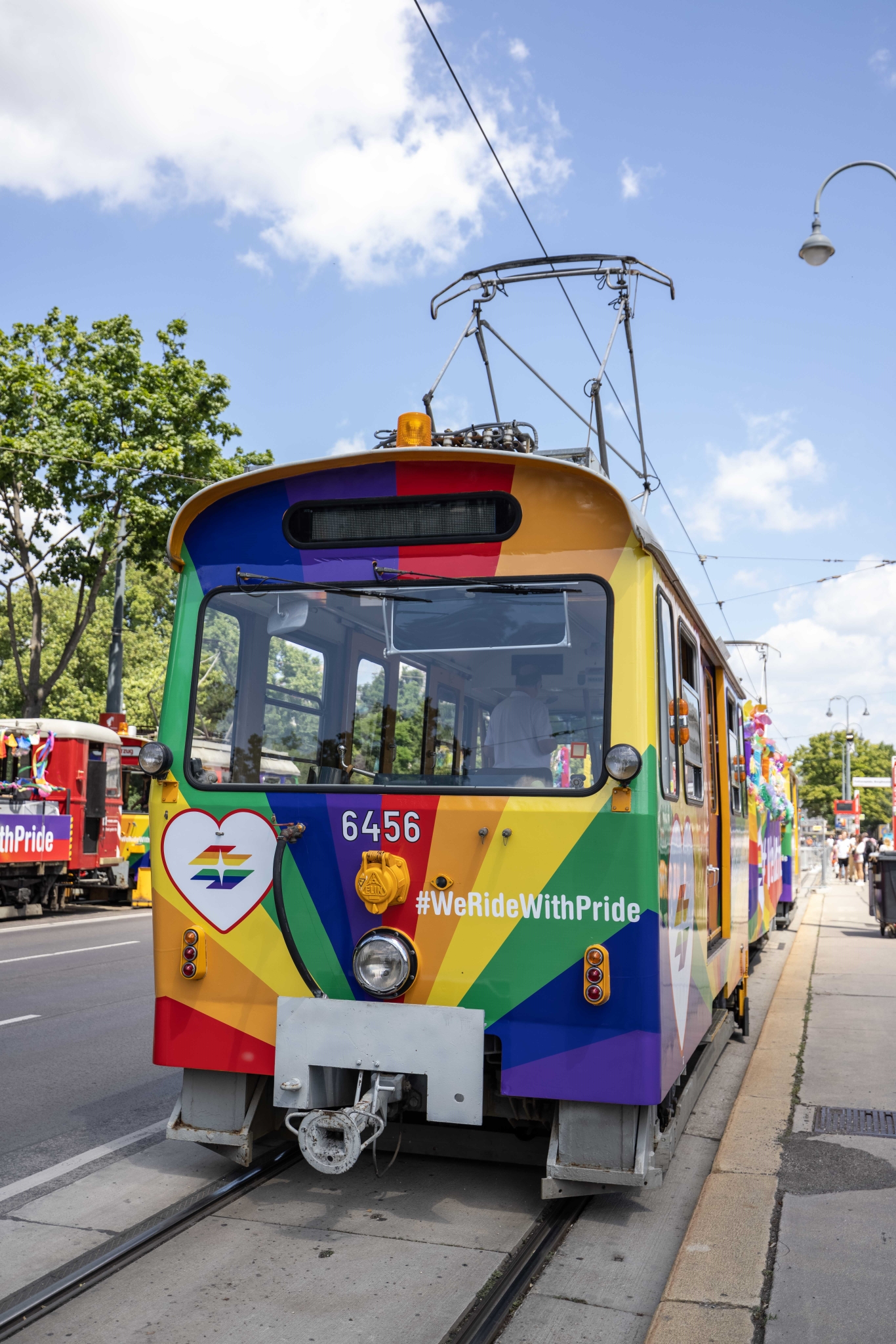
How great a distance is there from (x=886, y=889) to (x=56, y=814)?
13.2 meters

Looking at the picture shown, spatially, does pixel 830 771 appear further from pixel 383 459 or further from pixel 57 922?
pixel 383 459

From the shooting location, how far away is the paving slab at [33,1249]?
4.09 meters

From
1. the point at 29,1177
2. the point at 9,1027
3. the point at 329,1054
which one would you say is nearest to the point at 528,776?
the point at 329,1054

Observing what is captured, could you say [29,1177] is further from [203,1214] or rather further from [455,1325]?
[455,1325]

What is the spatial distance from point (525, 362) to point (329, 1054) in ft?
19.0

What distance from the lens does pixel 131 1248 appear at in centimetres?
428

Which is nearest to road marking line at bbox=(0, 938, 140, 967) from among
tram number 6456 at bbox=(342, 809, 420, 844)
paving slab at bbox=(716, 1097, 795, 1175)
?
paving slab at bbox=(716, 1097, 795, 1175)

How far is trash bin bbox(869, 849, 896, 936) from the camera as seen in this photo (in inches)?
722

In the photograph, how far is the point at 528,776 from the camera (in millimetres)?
4574

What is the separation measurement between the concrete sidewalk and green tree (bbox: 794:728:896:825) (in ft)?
240

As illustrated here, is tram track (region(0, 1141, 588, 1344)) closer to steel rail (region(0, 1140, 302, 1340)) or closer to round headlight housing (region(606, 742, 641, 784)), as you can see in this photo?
steel rail (region(0, 1140, 302, 1340))

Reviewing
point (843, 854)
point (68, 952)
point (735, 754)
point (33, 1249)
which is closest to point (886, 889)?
point (735, 754)

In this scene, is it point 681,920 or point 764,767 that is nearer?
point 681,920

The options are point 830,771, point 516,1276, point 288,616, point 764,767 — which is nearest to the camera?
point 516,1276
